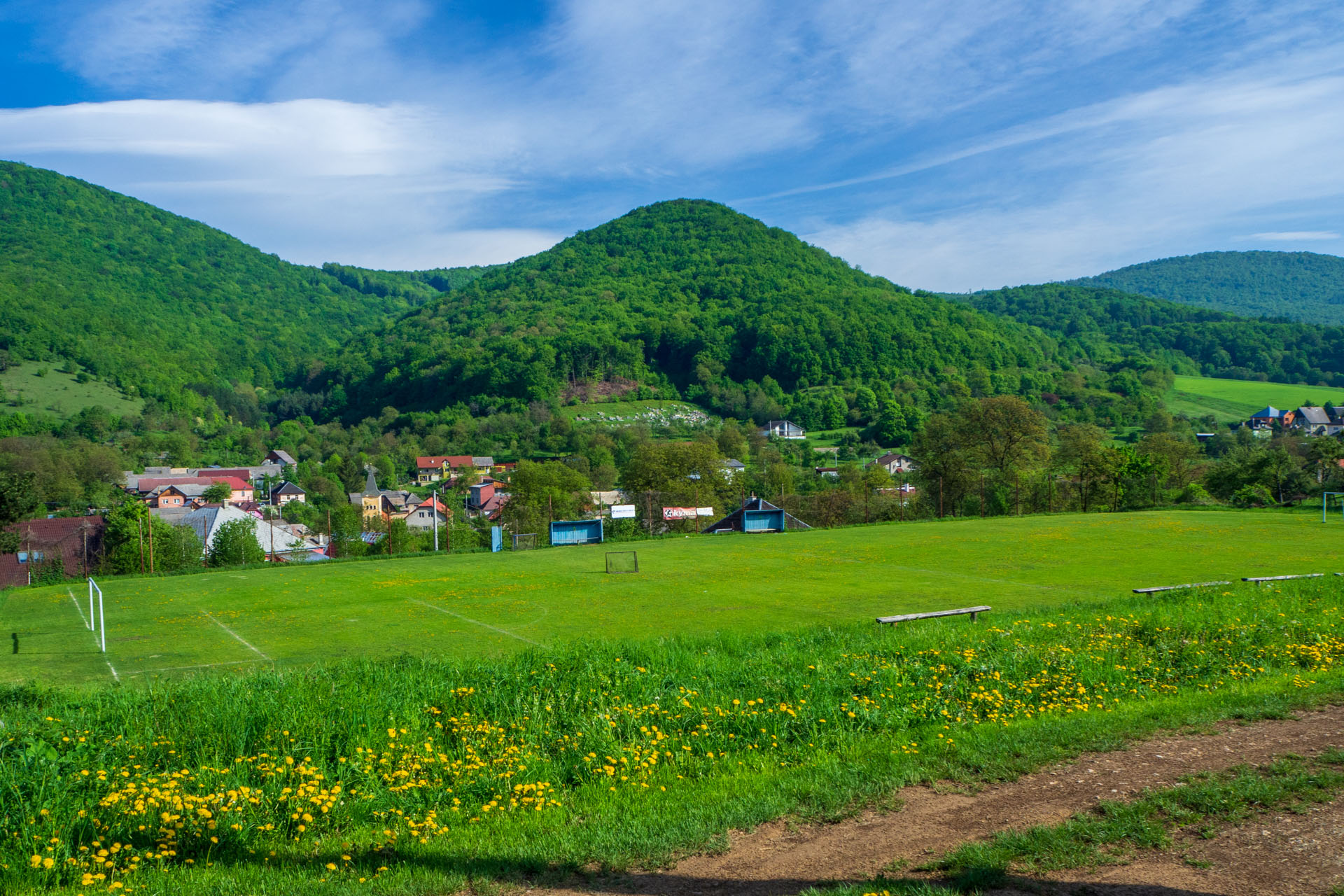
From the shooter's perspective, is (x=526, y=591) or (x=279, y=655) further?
(x=526, y=591)

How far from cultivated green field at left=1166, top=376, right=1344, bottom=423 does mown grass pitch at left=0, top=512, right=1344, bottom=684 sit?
11433 cm

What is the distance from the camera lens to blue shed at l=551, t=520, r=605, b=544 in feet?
119

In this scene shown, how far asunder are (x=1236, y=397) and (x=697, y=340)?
92200mm

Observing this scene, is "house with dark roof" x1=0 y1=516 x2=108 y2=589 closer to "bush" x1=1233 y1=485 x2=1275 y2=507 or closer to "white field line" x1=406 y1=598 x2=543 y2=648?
"white field line" x1=406 y1=598 x2=543 y2=648

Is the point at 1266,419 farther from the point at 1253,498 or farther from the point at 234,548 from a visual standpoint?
the point at 234,548

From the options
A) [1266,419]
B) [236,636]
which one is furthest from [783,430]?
[236,636]

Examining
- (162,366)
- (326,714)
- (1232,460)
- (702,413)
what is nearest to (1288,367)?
(702,413)

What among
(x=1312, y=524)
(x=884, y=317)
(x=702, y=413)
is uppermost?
(x=884, y=317)

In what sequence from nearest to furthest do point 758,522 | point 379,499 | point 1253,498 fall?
point 758,522
point 1253,498
point 379,499

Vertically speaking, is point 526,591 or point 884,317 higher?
point 884,317

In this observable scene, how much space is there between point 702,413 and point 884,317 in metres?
37.8

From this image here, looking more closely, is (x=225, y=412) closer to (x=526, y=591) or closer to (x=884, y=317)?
(x=884, y=317)

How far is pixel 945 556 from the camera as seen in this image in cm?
2541

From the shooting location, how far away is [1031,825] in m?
5.24
